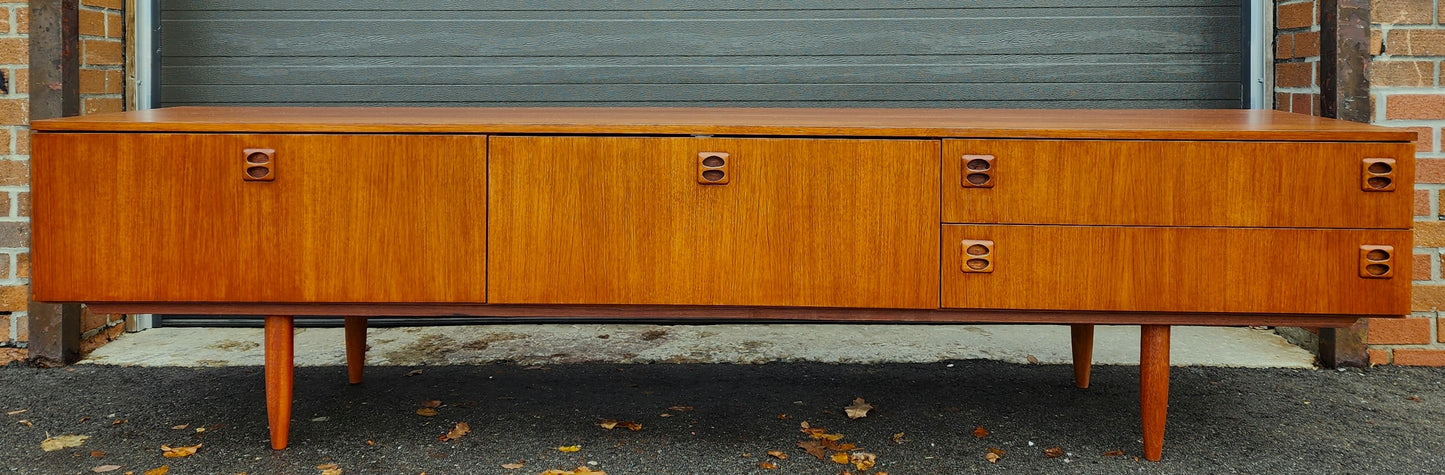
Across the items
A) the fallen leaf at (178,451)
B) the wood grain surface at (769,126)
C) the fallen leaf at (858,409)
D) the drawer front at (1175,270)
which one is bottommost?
the fallen leaf at (178,451)

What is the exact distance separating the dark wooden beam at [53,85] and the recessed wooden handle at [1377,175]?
3.77m

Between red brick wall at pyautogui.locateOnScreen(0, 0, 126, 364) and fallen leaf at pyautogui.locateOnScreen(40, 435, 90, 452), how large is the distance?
1.10 meters

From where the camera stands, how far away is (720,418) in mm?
3361

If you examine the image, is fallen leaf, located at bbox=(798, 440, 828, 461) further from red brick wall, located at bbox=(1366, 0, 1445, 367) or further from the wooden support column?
red brick wall, located at bbox=(1366, 0, 1445, 367)

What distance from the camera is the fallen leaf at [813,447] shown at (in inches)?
119

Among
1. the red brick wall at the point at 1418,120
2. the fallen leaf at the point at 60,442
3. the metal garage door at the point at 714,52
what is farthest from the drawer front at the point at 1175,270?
the fallen leaf at the point at 60,442

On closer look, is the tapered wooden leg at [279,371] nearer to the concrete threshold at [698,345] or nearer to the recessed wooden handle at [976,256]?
the concrete threshold at [698,345]

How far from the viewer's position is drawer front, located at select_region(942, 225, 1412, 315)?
2674 mm

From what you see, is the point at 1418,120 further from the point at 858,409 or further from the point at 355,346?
the point at 355,346

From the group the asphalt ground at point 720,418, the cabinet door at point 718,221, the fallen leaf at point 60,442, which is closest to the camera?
the cabinet door at point 718,221

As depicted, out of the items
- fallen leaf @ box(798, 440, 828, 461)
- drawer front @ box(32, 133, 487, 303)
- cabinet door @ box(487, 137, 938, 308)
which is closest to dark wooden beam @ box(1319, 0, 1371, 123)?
cabinet door @ box(487, 137, 938, 308)

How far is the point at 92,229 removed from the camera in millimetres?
2738

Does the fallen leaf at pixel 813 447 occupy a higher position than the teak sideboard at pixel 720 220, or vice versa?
the teak sideboard at pixel 720 220

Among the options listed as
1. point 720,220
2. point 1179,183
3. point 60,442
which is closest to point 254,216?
point 60,442
